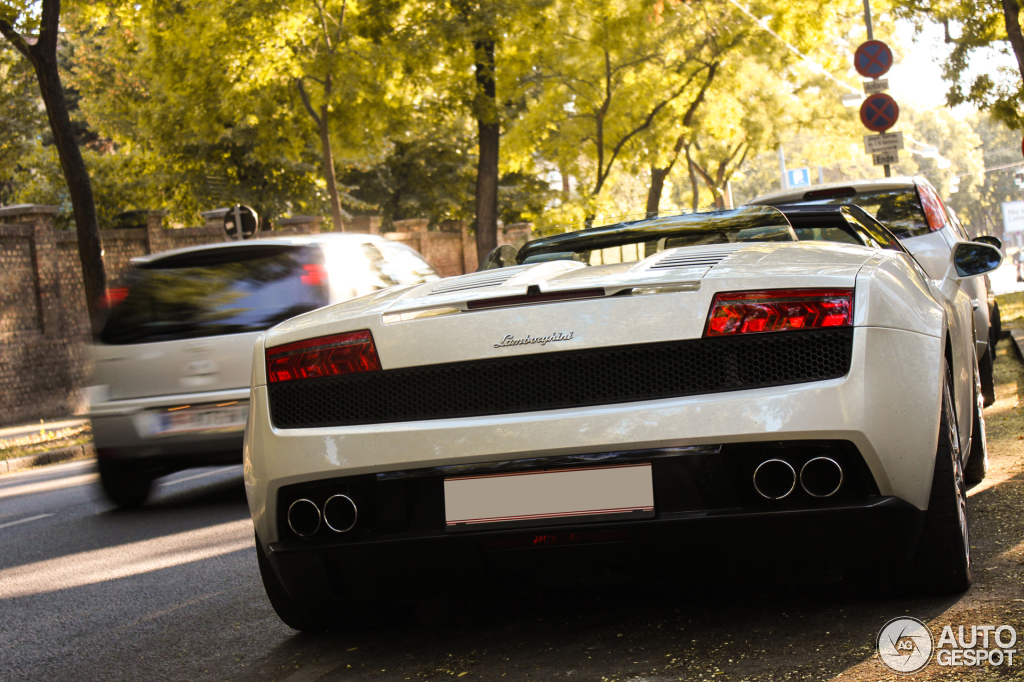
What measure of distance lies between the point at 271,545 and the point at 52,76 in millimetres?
14381

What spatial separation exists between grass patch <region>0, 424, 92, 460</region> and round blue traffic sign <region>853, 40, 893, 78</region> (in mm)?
11237

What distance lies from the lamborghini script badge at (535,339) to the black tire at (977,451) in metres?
2.74

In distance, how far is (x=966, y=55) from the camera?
19734 mm

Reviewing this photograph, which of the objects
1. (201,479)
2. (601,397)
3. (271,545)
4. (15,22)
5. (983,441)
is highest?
(15,22)

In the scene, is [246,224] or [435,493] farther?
[246,224]

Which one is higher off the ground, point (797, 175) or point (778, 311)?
point (797, 175)

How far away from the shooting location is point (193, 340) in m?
7.40

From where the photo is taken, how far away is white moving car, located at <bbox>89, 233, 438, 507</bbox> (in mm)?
7336

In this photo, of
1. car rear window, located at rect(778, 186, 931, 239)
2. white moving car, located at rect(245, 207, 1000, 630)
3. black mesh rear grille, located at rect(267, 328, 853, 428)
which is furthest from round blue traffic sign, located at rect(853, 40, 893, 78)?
black mesh rear grille, located at rect(267, 328, 853, 428)

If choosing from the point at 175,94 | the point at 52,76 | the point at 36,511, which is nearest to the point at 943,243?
the point at 36,511

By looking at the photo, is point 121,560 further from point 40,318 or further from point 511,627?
point 40,318

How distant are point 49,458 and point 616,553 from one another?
11734mm

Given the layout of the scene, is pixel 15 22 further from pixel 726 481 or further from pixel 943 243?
pixel 726 481

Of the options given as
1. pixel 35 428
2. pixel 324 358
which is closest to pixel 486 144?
pixel 35 428
